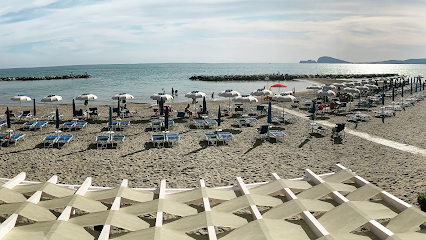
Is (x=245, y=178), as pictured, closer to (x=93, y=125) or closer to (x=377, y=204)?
(x=377, y=204)

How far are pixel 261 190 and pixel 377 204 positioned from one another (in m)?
1.84

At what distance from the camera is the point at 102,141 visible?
12.1m

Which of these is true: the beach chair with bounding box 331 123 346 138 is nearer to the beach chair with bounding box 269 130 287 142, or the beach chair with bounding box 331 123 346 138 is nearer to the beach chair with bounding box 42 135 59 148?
the beach chair with bounding box 269 130 287 142

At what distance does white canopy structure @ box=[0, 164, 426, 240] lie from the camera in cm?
364

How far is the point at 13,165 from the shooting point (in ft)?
32.7

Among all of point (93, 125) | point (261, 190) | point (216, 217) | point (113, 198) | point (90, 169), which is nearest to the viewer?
point (216, 217)

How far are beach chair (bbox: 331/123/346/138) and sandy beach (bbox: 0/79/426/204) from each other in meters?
0.34

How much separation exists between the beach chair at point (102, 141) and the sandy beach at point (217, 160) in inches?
11.4

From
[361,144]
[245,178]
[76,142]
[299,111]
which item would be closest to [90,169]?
[76,142]

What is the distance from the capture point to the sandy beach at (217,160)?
342 inches

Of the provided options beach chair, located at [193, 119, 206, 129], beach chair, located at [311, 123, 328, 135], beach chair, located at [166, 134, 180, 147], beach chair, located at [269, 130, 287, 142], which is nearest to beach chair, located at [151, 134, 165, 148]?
beach chair, located at [166, 134, 180, 147]

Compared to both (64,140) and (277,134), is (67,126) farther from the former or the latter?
(277,134)

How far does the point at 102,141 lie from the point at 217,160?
517 cm

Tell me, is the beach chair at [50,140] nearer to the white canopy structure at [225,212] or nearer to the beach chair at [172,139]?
the beach chair at [172,139]
